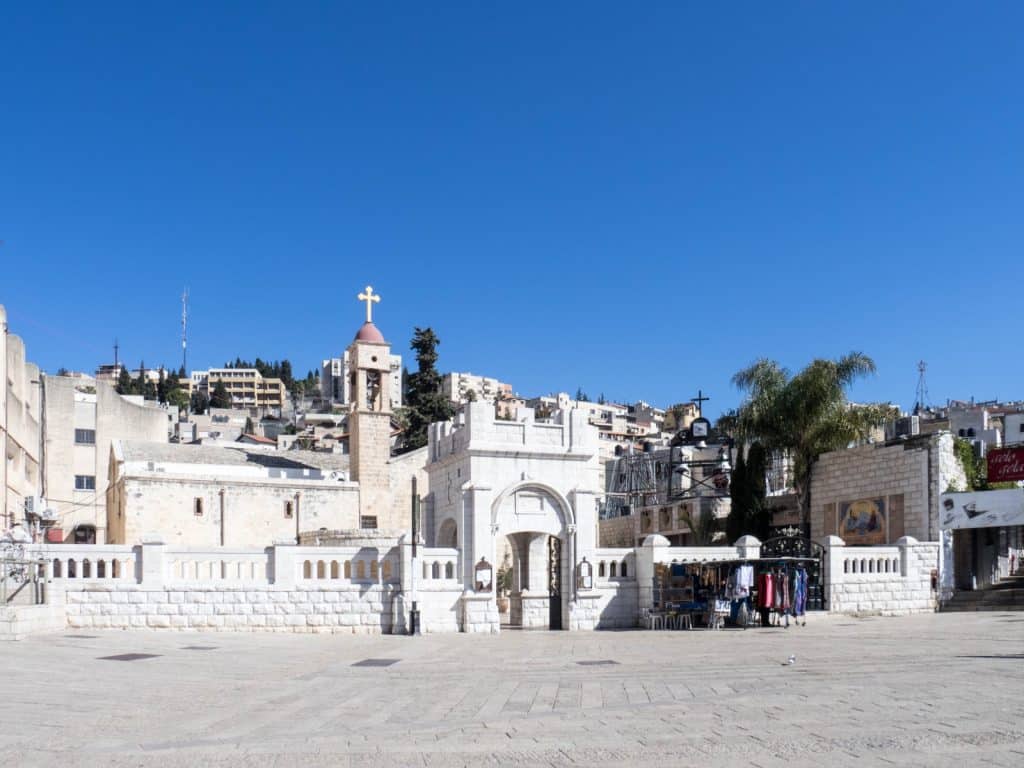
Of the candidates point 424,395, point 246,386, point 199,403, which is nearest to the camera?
point 424,395

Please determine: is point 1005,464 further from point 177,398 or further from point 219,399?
point 219,399

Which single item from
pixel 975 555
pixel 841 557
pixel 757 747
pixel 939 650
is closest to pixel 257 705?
pixel 757 747

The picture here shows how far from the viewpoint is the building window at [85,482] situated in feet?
175

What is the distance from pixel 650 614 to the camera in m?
28.4

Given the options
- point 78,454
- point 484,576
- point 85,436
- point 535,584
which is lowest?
point 535,584

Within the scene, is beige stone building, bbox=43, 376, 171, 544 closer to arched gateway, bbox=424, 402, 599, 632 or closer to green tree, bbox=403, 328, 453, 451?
green tree, bbox=403, 328, 453, 451

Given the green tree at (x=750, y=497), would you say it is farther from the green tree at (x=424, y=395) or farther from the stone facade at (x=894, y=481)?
the green tree at (x=424, y=395)

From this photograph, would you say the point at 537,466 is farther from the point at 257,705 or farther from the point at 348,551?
the point at 257,705

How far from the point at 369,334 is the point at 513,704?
3514 centimetres

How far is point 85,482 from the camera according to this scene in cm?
5372

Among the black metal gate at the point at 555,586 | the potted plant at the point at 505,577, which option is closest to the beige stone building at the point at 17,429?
the potted plant at the point at 505,577

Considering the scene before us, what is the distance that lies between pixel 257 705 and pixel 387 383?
117 feet

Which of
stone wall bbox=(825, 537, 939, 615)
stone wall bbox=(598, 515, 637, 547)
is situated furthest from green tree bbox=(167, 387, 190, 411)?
stone wall bbox=(825, 537, 939, 615)

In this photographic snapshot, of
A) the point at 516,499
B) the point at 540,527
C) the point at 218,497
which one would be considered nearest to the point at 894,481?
the point at 540,527
